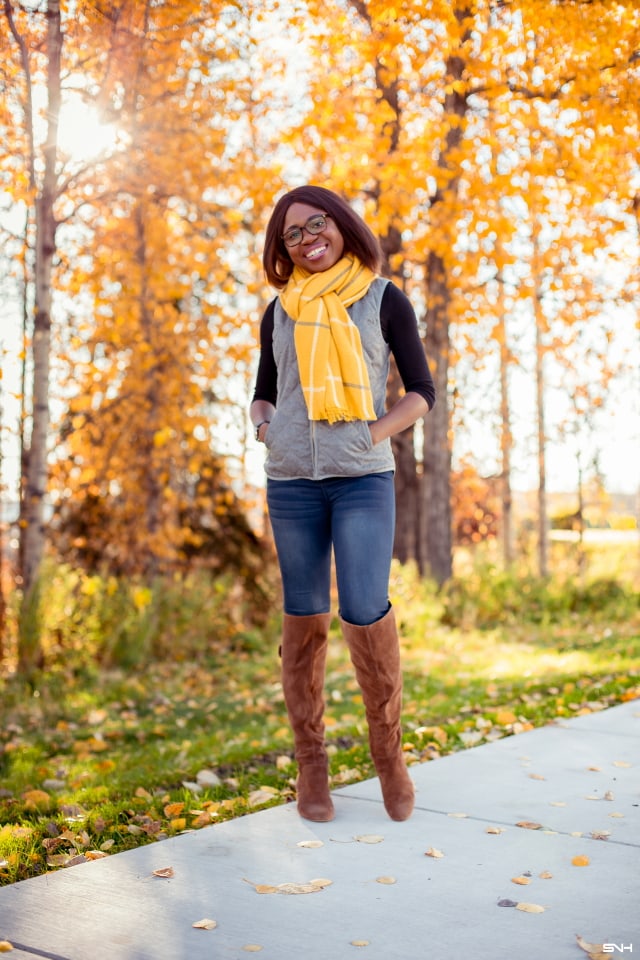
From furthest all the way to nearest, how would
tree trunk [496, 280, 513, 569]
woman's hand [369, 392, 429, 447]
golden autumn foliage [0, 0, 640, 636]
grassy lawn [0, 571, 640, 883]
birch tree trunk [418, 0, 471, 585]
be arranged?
1. tree trunk [496, 280, 513, 569]
2. birch tree trunk [418, 0, 471, 585]
3. golden autumn foliage [0, 0, 640, 636]
4. grassy lawn [0, 571, 640, 883]
5. woman's hand [369, 392, 429, 447]

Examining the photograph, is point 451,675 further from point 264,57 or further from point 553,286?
point 264,57

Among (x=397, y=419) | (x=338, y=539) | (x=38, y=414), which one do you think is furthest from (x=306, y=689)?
(x=38, y=414)

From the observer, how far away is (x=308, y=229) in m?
3.38

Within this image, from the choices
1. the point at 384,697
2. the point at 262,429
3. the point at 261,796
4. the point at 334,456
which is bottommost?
the point at 261,796

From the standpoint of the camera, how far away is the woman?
10.7ft

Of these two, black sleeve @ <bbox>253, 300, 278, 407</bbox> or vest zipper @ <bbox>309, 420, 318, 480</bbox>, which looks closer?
vest zipper @ <bbox>309, 420, 318, 480</bbox>

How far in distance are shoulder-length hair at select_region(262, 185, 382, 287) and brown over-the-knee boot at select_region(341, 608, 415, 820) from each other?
117 centimetres

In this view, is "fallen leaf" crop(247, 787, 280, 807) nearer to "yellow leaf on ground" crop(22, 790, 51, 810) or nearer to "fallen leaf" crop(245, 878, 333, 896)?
"yellow leaf on ground" crop(22, 790, 51, 810)

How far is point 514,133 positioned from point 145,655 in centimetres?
532

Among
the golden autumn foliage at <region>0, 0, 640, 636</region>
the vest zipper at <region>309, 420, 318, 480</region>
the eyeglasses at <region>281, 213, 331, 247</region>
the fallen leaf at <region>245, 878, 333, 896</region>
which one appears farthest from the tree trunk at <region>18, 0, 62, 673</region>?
the fallen leaf at <region>245, 878, 333, 896</region>

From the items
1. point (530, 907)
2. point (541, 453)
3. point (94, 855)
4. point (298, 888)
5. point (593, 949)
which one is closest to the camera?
point (593, 949)

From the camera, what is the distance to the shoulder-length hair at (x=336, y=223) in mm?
3383

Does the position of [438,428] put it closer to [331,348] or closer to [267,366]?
[267,366]

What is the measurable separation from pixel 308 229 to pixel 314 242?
0.04 m
